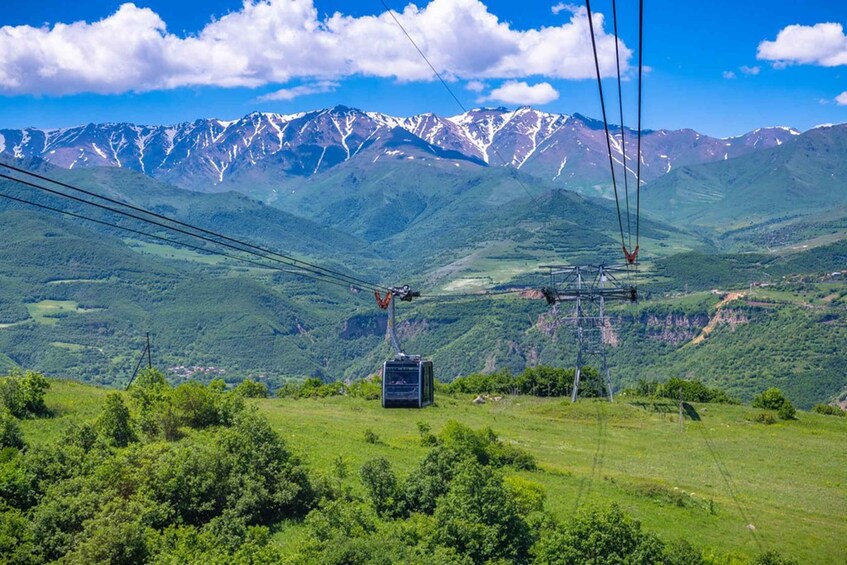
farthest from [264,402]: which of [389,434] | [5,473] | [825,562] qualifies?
[825,562]

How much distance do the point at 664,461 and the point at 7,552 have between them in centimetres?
4711

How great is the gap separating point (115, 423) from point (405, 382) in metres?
26.6

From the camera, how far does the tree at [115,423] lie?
44.1m

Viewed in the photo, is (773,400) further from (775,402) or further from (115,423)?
(115,423)

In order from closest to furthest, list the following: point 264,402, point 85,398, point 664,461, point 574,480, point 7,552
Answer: point 7,552, point 574,480, point 85,398, point 664,461, point 264,402

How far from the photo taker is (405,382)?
219 ft

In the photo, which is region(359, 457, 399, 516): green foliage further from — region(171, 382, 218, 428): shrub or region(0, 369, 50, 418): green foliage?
region(0, 369, 50, 418): green foliage

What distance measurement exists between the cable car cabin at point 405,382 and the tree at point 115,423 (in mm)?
24481

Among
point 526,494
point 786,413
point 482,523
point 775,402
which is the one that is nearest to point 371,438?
point 526,494

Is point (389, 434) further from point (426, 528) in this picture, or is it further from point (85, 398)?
point (426, 528)

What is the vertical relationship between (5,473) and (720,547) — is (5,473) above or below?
above

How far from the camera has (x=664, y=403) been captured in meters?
90.8

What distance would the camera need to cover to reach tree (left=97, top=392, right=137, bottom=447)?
4412cm

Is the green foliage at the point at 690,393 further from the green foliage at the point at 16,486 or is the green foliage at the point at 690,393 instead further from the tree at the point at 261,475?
the green foliage at the point at 16,486
